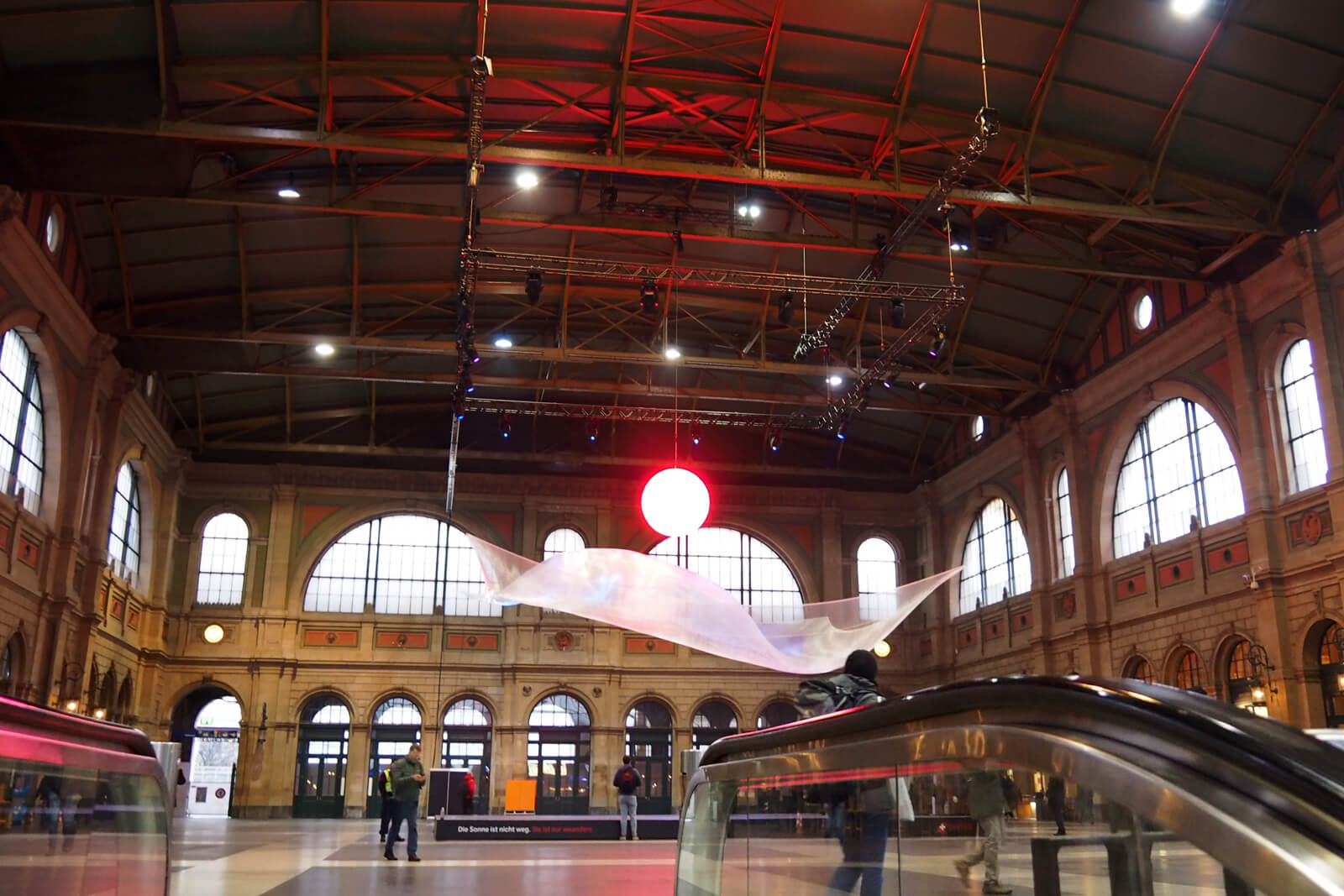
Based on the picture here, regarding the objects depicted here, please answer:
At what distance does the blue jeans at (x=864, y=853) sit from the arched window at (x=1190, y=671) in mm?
18156

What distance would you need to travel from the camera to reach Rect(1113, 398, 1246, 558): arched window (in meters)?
19.4

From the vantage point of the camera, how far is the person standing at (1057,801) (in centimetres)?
214

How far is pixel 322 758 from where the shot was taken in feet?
92.1

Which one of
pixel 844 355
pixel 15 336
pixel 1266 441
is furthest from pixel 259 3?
pixel 1266 441

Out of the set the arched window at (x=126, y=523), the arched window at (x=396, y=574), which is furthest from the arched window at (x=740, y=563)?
the arched window at (x=126, y=523)

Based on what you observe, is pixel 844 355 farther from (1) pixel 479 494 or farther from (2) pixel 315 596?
(2) pixel 315 596

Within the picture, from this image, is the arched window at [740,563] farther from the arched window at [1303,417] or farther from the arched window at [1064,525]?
the arched window at [1303,417]

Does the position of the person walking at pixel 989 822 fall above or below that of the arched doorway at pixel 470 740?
below

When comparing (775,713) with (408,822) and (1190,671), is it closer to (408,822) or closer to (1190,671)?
(1190,671)

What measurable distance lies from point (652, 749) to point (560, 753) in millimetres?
2410

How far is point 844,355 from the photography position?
24594mm

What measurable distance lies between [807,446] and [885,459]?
2271mm

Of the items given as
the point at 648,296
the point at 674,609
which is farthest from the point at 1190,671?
the point at 674,609

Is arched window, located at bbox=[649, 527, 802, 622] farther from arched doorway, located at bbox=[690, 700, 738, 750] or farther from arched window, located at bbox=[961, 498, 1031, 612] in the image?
arched window, located at bbox=[961, 498, 1031, 612]
